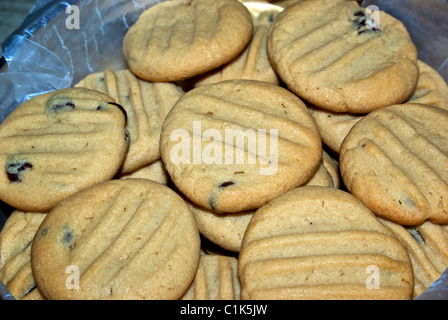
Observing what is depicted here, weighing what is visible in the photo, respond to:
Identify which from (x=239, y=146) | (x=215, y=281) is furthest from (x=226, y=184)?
(x=215, y=281)

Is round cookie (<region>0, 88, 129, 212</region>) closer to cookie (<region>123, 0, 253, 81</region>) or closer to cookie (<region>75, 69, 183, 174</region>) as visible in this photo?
cookie (<region>75, 69, 183, 174</region>)

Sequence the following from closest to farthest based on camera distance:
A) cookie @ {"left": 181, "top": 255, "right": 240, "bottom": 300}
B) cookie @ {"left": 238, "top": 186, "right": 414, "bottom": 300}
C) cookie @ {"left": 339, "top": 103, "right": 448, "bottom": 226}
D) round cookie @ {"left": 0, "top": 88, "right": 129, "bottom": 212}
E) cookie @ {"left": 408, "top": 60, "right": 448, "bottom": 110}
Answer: cookie @ {"left": 238, "top": 186, "right": 414, "bottom": 300}, cookie @ {"left": 181, "top": 255, "right": 240, "bottom": 300}, cookie @ {"left": 339, "top": 103, "right": 448, "bottom": 226}, round cookie @ {"left": 0, "top": 88, "right": 129, "bottom": 212}, cookie @ {"left": 408, "top": 60, "right": 448, "bottom": 110}

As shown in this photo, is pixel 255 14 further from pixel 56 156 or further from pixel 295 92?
pixel 56 156

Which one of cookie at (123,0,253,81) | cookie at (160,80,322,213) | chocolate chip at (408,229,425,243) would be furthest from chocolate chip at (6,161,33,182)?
chocolate chip at (408,229,425,243)

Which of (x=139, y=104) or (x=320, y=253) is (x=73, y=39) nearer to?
(x=139, y=104)
